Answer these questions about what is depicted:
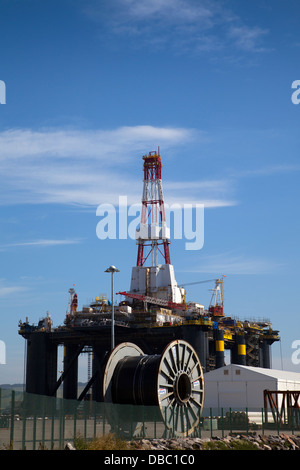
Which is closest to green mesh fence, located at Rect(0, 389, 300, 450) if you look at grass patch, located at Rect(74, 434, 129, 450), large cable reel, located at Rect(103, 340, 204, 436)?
large cable reel, located at Rect(103, 340, 204, 436)

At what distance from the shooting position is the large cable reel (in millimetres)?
38281

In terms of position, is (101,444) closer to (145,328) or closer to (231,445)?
(231,445)

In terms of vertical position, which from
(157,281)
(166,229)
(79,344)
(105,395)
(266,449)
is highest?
(166,229)

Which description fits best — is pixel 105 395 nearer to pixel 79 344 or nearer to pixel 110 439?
pixel 110 439

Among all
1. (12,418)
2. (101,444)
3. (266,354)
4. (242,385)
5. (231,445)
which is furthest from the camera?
(266,354)

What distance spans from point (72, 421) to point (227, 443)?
11.2 meters

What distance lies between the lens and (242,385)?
67.2m

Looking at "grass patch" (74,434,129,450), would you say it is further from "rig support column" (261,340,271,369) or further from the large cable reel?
"rig support column" (261,340,271,369)

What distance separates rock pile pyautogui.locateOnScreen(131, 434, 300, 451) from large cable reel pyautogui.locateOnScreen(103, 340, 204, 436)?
8.40ft

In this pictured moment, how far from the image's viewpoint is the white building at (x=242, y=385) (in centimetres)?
6606

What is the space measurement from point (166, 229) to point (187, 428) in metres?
72.0

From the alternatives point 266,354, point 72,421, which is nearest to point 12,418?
point 72,421

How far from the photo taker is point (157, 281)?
10881 centimetres
